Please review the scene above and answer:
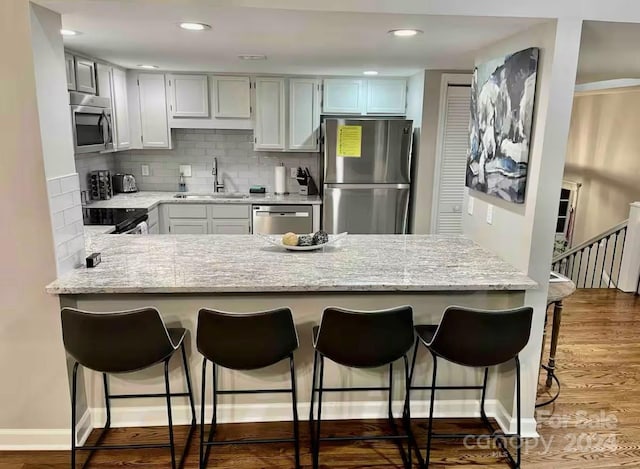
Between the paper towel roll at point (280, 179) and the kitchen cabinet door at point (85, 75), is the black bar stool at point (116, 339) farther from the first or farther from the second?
the paper towel roll at point (280, 179)

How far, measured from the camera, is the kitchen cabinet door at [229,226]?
467 centimetres

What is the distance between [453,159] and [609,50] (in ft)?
6.12

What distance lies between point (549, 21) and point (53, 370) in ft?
9.34

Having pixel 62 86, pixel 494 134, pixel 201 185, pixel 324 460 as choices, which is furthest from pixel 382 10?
pixel 201 185

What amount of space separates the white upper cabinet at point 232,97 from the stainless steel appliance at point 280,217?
1.01 meters

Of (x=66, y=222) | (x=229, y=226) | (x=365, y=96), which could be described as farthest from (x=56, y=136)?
(x=365, y=96)

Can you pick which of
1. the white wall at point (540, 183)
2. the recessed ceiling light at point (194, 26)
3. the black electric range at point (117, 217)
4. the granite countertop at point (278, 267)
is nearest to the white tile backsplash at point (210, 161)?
the black electric range at point (117, 217)

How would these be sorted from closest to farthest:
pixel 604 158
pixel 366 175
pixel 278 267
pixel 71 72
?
pixel 278 267 → pixel 71 72 → pixel 366 175 → pixel 604 158

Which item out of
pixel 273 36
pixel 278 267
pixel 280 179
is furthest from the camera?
pixel 280 179

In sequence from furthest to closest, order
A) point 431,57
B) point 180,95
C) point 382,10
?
point 180,95 < point 431,57 < point 382,10

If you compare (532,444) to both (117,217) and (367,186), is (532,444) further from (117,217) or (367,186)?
(117,217)

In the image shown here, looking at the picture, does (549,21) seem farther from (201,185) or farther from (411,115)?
(201,185)

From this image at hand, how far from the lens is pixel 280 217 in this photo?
4672 millimetres

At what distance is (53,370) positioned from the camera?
2221 millimetres
